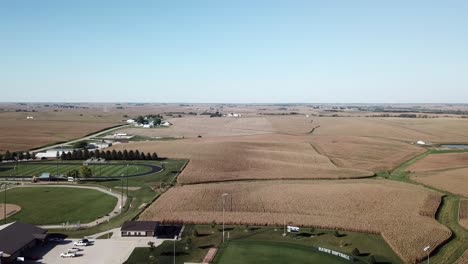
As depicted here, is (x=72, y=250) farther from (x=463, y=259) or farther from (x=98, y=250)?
(x=463, y=259)

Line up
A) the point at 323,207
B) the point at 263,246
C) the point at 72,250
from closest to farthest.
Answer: the point at 72,250
the point at 263,246
the point at 323,207

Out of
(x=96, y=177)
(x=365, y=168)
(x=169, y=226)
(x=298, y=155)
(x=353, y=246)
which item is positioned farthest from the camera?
(x=298, y=155)

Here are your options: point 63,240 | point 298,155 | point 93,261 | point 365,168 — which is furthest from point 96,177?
point 365,168

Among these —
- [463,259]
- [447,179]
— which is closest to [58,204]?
[463,259]

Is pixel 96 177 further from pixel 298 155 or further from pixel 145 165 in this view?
pixel 298 155

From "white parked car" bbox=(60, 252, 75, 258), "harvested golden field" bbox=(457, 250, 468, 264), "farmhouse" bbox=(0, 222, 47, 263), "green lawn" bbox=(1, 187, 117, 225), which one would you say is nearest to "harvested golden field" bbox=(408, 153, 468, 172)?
"harvested golden field" bbox=(457, 250, 468, 264)
